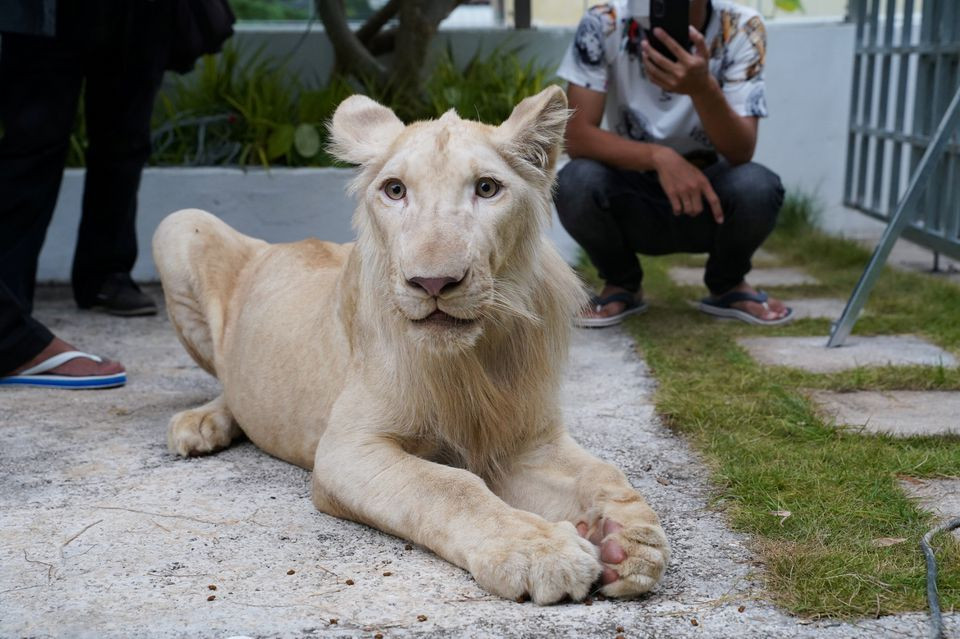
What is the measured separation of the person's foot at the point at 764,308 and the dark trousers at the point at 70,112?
289cm

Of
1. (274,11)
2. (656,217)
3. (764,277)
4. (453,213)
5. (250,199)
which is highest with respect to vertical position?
(274,11)

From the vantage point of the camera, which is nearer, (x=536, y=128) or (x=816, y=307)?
(x=536, y=128)

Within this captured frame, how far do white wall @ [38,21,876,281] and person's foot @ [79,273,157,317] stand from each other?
3.16 ft

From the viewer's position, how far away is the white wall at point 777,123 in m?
6.49

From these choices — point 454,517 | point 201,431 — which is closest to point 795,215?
point 201,431

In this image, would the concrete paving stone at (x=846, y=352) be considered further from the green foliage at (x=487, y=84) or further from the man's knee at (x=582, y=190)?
the green foliage at (x=487, y=84)

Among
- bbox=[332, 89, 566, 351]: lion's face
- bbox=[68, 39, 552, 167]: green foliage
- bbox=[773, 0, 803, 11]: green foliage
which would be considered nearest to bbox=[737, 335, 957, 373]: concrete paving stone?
bbox=[332, 89, 566, 351]: lion's face

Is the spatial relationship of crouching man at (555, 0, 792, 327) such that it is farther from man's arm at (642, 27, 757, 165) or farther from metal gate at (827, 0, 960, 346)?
metal gate at (827, 0, 960, 346)

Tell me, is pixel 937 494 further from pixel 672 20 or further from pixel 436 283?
pixel 672 20

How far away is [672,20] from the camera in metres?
4.57

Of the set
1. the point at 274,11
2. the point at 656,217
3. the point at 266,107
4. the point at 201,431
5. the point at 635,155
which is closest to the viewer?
the point at 201,431

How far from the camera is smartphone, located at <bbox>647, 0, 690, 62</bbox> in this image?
14.9ft

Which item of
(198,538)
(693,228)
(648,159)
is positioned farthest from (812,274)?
(198,538)

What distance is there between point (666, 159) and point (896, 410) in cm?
158
